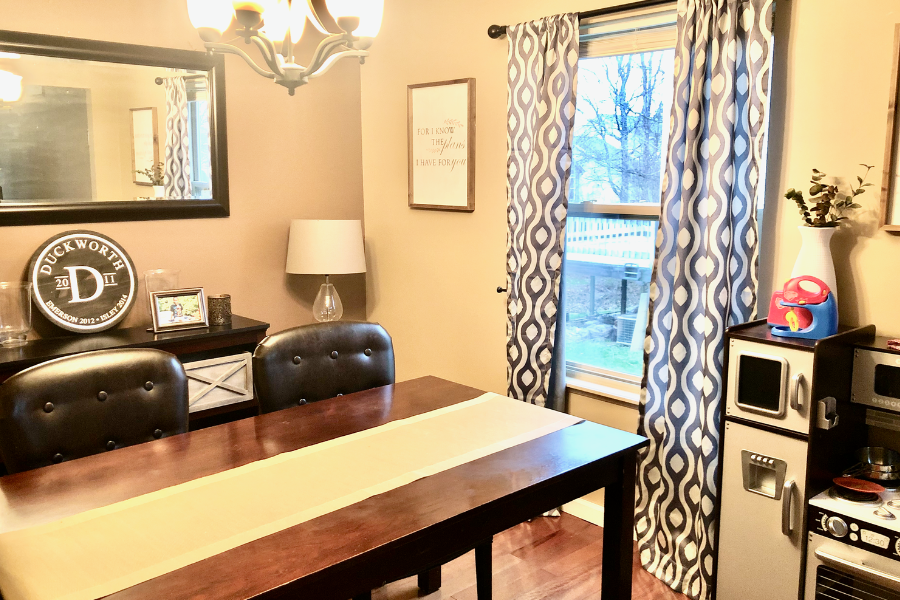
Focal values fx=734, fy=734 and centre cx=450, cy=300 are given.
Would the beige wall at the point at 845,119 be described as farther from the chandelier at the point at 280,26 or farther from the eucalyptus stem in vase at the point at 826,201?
the chandelier at the point at 280,26

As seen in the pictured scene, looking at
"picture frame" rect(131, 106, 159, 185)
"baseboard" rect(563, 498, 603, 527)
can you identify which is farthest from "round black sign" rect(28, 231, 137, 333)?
"baseboard" rect(563, 498, 603, 527)

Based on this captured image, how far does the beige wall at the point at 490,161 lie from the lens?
2.25m

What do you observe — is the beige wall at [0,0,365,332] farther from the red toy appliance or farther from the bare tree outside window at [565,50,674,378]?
the red toy appliance

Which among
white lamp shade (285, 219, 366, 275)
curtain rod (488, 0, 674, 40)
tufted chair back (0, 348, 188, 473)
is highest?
curtain rod (488, 0, 674, 40)

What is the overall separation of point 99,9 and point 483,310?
2.12 meters

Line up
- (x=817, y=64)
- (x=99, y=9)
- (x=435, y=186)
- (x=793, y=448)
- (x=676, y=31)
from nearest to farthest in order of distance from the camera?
1. (x=793, y=448)
2. (x=817, y=64)
3. (x=676, y=31)
4. (x=99, y=9)
5. (x=435, y=186)

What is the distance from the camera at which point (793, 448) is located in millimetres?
2189

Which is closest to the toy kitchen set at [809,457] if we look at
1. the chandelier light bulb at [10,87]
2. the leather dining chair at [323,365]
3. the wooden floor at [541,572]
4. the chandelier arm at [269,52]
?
the wooden floor at [541,572]

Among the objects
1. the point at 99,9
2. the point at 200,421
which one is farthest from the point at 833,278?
the point at 99,9

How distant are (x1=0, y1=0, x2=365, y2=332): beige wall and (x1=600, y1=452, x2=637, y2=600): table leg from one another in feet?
7.76

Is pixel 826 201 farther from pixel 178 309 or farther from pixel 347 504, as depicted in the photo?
pixel 178 309

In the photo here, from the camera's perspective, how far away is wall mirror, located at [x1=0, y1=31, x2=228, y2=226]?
2912 millimetres

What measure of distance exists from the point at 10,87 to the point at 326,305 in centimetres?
161

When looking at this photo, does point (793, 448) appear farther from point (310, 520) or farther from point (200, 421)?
point (200, 421)
